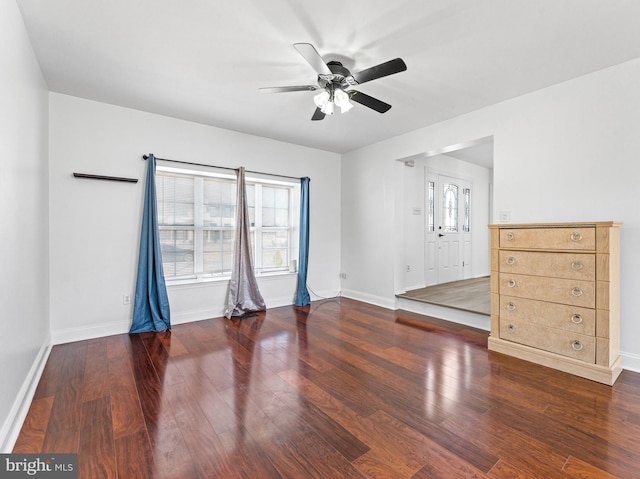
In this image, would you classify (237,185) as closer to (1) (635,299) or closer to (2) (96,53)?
(2) (96,53)

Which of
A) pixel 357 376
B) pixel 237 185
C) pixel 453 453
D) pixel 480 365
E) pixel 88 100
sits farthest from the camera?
pixel 237 185

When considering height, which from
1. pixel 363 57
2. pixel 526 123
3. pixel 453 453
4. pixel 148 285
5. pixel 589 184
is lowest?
pixel 453 453

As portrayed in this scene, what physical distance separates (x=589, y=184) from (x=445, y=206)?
3.24 meters

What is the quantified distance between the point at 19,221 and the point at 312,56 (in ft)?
7.31

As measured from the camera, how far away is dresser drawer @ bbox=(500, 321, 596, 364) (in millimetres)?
2432

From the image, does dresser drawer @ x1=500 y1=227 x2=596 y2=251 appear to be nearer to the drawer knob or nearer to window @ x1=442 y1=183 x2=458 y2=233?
the drawer knob

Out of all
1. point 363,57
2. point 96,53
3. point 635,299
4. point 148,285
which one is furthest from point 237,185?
point 635,299

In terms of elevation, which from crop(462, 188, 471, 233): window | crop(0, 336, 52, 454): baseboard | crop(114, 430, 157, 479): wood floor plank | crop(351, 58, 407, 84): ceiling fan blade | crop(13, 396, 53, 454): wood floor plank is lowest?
crop(114, 430, 157, 479): wood floor plank

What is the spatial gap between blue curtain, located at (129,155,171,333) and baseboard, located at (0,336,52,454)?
0.93 m

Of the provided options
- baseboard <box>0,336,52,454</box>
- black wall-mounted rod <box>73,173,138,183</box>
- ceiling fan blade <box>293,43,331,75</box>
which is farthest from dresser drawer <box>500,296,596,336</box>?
black wall-mounted rod <box>73,173,138,183</box>

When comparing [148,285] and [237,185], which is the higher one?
[237,185]

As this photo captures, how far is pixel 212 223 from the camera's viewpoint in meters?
4.32

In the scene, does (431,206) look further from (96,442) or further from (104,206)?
(96,442)

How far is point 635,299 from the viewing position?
255 centimetres
